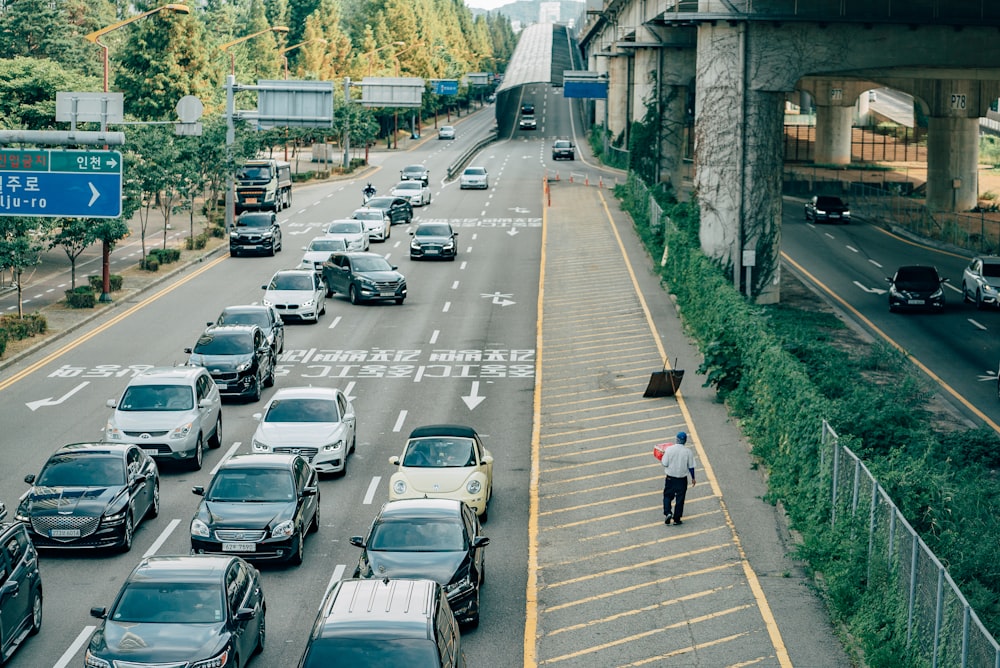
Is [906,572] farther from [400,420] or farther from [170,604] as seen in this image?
[400,420]

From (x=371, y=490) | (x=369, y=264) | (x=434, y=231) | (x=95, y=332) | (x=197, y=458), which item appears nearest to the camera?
(x=371, y=490)

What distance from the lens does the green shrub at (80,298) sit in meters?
48.1

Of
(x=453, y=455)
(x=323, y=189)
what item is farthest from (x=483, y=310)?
(x=323, y=189)

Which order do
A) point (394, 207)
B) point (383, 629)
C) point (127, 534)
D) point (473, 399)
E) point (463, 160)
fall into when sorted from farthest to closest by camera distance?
point (463, 160) → point (394, 207) → point (473, 399) → point (127, 534) → point (383, 629)

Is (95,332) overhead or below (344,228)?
below

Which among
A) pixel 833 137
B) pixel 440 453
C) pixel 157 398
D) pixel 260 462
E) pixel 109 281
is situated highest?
pixel 833 137

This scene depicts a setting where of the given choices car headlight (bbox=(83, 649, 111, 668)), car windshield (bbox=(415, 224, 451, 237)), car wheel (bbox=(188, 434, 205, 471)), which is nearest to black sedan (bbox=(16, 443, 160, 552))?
car wheel (bbox=(188, 434, 205, 471))

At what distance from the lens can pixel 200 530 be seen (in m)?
22.2

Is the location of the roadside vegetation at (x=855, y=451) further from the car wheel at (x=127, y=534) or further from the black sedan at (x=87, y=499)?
the black sedan at (x=87, y=499)

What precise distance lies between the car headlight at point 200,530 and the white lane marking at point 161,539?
1.24m

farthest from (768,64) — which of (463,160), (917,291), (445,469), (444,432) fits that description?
(463,160)

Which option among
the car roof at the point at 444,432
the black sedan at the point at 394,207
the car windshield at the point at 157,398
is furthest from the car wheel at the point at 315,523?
the black sedan at the point at 394,207

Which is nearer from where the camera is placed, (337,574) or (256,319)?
(337,574)

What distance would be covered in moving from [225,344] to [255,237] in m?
25.7
